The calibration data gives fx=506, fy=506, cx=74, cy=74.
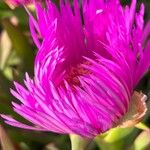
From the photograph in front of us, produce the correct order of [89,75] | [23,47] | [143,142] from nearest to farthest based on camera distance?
[89,75] < [143,142] < [23,47]

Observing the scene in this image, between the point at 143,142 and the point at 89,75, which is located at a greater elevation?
the point at 89,75

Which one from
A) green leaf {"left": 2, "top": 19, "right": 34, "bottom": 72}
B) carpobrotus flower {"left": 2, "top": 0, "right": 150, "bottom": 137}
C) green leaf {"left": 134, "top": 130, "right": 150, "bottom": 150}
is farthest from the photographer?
green leaf {"left": 2, "top": 19, "right": 34, "bottom": 72}

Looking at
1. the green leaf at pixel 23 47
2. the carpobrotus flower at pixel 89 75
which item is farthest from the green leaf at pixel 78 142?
the green leaf at pixel 23 47

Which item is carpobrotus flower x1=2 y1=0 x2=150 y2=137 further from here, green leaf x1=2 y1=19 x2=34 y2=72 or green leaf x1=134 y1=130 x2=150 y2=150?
green leaf x1=2 y1=19 x2=34 y2=72

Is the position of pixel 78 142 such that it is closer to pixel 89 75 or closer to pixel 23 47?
pixel 89 75

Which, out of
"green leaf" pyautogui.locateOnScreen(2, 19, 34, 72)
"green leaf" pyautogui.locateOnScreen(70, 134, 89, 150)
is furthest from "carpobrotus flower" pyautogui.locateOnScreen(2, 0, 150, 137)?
"green leaf" pyautogui.locateOnScreen(2, 19, 34, 72)

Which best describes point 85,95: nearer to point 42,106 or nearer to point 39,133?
point 42,106

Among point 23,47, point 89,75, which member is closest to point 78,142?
point 89,75

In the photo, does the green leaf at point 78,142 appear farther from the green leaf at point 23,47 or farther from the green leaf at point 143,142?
the green leaf at point 23,47

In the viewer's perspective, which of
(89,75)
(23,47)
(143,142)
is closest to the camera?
(89,75)
